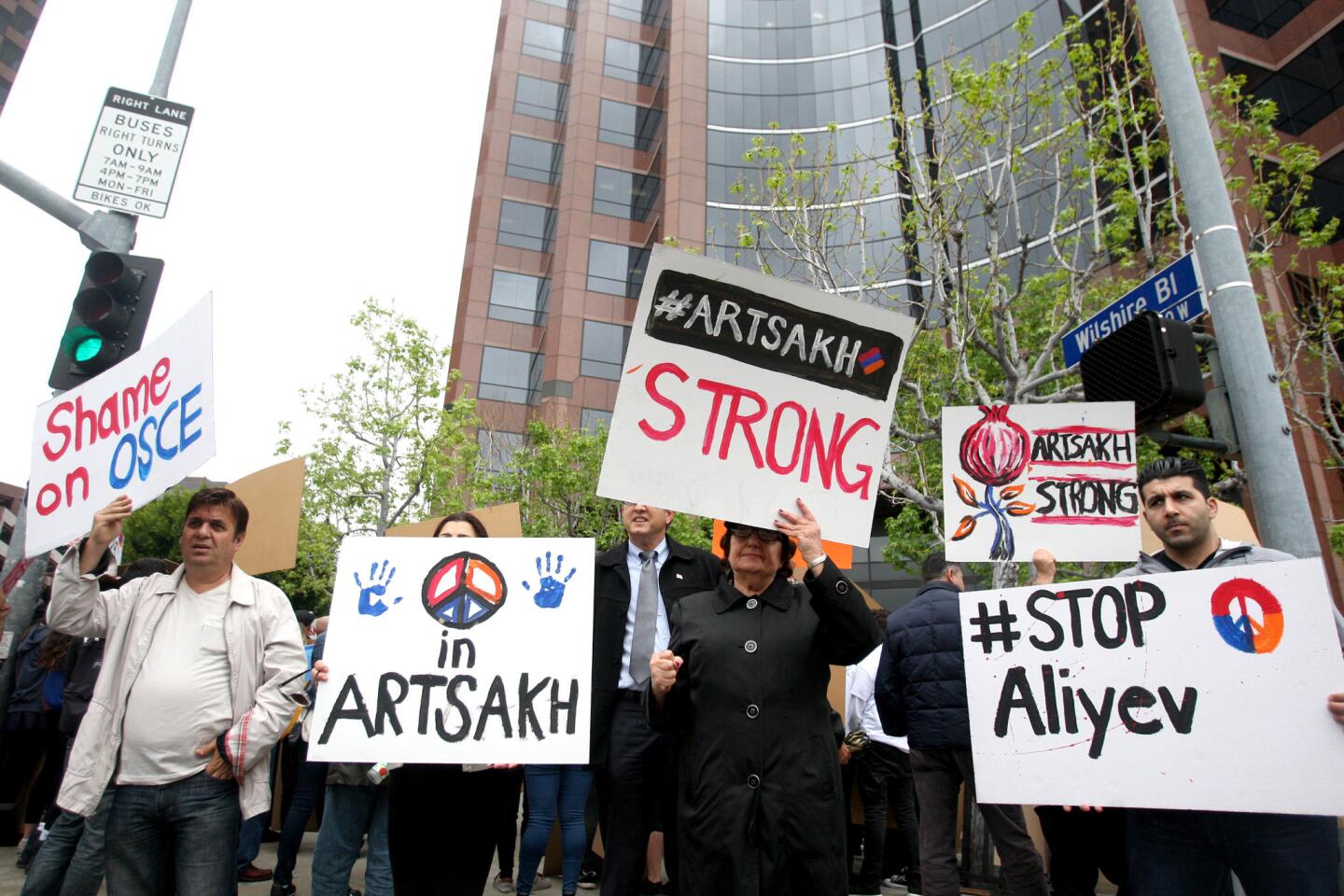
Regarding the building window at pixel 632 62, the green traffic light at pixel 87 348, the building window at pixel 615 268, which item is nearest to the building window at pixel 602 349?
the building window at pixel 615 268

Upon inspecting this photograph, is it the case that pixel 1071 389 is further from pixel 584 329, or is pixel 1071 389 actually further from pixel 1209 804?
pixel 584 329

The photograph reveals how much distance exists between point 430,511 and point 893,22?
30669 mm

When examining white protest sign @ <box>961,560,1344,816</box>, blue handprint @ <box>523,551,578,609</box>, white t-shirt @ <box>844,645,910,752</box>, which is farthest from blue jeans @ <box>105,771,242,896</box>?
white t-shirt @ <box>844,645,910,752</box>

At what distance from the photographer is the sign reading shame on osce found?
2961 mm

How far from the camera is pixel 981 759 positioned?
2912mm

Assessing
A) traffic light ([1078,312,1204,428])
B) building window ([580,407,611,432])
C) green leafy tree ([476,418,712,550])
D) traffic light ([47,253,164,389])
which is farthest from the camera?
building window ([580,407,611,432])

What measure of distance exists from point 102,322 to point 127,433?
1.74 meters

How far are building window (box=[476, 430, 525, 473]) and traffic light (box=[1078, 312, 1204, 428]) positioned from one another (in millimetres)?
22786

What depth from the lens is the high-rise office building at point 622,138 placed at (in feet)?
114

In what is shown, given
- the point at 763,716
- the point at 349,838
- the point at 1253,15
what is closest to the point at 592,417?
the point at 1253,15

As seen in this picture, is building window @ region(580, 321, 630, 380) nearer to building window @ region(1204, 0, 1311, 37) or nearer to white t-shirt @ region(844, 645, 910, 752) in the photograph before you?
building window @ region(1204, 0, 1311, 37)

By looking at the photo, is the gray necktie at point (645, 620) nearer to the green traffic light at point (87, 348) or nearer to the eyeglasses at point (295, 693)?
the eyeglasses at point (295, 693)

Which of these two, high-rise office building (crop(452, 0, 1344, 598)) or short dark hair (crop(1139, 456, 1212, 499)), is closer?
short dark hair (crop(1139, 456, 1212, 499))

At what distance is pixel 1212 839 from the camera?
2646 mm
